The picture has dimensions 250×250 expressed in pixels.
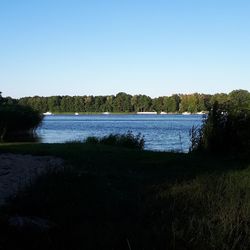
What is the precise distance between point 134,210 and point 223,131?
38.9 feet

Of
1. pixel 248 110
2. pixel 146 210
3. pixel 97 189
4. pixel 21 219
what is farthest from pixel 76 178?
pixel 248 110

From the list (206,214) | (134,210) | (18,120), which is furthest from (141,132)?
(206,214)

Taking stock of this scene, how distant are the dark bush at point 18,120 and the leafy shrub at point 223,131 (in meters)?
21.1

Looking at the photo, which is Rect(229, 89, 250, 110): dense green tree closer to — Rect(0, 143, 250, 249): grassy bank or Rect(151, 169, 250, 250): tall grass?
Rect(0, 143, 250, 249): grassy bank

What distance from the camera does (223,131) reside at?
1956 centimetres

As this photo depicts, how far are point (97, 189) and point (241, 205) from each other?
280 centimetres

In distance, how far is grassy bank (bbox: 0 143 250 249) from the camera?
6371mm

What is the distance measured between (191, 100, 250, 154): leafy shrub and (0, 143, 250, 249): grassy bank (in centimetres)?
548

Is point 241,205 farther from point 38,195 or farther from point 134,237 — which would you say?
point 38,195

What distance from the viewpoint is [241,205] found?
27.8 feet

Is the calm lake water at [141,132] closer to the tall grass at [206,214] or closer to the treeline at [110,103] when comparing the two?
the tall grass at [206,214]

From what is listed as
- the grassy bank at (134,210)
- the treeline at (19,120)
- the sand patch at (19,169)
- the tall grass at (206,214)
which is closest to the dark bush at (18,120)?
the treeline at (19,120)

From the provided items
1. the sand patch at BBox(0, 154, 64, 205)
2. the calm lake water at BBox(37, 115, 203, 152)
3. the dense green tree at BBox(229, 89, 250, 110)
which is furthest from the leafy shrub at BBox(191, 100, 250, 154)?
the sand patch at BBox(0, 154, 64, 205)

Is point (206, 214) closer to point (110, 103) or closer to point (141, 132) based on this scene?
point (141, 132)
